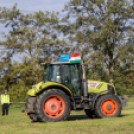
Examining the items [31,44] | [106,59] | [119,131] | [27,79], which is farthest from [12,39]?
[119,131]

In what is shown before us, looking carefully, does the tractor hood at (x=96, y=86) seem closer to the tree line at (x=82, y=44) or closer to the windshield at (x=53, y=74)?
the windshield at (x=53, y=74)

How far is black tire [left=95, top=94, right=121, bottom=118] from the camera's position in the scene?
1067 cm

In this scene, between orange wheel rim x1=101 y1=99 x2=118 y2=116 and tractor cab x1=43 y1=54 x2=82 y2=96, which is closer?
tractor cab x1=43 y1=54 x2=82 y2=96

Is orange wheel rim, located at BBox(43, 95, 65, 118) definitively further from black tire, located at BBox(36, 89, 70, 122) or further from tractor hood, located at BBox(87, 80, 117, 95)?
tractor hood, located at BBox(87, 80, 117, 95)

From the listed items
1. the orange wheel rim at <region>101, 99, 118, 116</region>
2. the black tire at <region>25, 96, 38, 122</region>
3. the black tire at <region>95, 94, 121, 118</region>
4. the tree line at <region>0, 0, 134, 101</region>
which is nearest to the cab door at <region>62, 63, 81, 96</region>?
the black tire at <region>95, 94, 121, 118</region>

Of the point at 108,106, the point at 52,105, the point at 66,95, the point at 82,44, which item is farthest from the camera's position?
the point at 82,44

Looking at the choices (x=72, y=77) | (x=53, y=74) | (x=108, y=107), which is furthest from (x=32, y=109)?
(x=108, y=107)

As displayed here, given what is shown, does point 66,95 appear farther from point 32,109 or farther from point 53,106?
point 32,109

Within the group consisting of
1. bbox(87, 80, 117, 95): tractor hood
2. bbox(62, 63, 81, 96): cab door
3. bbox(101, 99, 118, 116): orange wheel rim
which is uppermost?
bbox(62, 63, 81, 96): cab door

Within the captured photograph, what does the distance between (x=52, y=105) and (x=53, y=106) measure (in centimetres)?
5

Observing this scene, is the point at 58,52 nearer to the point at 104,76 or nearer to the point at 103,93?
the point at 104,76

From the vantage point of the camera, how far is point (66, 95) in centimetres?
1016

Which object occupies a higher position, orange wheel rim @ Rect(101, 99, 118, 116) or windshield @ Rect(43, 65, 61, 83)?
windshield @ Rect(43, 65, 61, 83)

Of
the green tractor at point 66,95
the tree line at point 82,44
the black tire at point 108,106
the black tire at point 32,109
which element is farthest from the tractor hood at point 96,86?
the tree line at point 82,44
